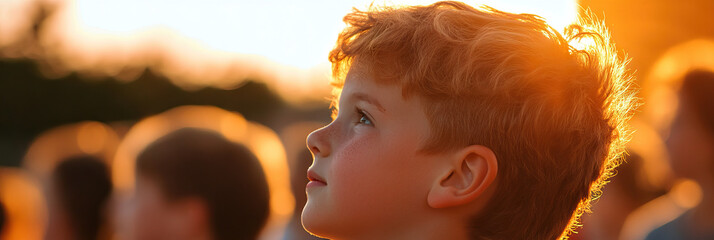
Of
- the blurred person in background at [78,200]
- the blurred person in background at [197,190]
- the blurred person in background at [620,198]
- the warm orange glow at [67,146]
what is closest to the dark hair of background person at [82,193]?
the blurred person in background at [78,200]

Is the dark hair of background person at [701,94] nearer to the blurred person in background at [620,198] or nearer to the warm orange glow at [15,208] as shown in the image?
the blurred person in background at [620,198]

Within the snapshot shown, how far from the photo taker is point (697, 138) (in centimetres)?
395

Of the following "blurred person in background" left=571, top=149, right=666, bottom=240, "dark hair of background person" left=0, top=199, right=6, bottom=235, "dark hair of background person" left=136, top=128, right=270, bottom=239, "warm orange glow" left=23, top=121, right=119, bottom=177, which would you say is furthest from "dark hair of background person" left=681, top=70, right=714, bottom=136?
"dark hair of background person" left=0, top=199, right=6, bottom=235

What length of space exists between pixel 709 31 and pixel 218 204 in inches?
342

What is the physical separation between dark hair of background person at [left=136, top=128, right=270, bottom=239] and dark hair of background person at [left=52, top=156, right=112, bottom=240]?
156 centimetres

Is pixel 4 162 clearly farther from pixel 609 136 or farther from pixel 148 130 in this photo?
pixel 609 136

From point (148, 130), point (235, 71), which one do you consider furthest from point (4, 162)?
point (148, 130)

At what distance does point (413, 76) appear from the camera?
2.33m

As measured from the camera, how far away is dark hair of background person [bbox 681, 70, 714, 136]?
395 cm

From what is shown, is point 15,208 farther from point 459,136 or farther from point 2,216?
point 459,136

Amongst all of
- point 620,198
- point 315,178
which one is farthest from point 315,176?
point 620,198

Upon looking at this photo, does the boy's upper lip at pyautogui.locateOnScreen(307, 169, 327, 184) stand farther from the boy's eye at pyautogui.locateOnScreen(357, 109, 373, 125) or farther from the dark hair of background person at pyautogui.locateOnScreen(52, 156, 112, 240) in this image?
the dark hair of background person at pyautogui.locateOnScreen(52, 156, 112, 240)

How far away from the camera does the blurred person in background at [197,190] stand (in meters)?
3.37

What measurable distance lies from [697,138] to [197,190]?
2.51 meters
